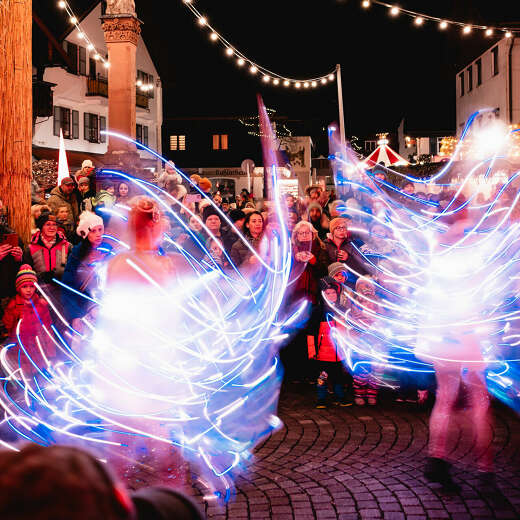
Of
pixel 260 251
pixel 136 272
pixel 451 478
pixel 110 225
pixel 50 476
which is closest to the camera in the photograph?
pixel 50 476

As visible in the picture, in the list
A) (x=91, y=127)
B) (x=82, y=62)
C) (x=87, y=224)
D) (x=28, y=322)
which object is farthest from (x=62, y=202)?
(x=91, y=127)

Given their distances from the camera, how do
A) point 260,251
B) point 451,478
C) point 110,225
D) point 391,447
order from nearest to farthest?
1. point 451,478
2. point 391,447
3. point 260,251
4. point 110,225

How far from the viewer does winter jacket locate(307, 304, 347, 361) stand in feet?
27.6

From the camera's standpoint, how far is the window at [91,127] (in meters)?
42.7

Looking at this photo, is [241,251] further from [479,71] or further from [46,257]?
[479,71]

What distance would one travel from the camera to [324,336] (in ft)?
28.2

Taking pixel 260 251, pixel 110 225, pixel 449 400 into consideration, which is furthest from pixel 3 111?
pixel 449 400

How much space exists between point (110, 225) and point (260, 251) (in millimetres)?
2640

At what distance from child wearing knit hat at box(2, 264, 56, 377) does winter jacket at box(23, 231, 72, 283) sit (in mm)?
832

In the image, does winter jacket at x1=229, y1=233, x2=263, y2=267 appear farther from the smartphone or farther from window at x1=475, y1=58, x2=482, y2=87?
window at x1=475, y1=58, x2=482, y2=87

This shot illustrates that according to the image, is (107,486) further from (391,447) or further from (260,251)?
(260,251)

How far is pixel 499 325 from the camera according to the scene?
25.7 ft

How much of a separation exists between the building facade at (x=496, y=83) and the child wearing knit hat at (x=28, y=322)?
24.2 meters

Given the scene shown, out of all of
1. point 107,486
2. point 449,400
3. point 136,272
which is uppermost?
point 136,272
